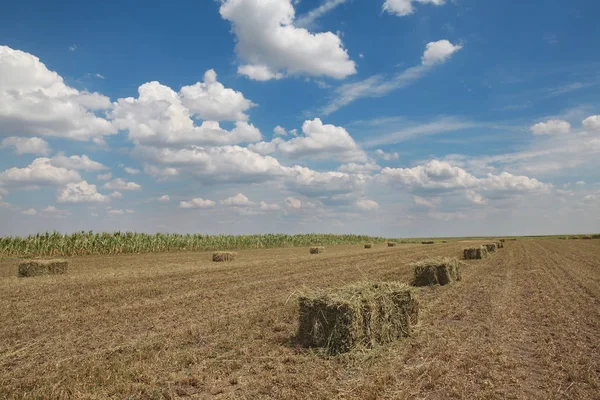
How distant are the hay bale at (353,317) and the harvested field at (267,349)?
0.31m

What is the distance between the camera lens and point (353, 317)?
7773 mm

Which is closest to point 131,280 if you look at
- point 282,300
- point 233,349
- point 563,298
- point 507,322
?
point 282,300

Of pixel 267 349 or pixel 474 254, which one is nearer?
pixel 267 349

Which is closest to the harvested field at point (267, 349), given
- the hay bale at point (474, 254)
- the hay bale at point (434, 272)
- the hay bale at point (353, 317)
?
the hay bale at point (353, 317)

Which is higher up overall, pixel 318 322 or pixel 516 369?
pixel 318 322

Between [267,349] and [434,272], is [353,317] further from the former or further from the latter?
[434,272]

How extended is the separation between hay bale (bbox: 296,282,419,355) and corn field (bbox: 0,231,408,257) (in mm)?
32923

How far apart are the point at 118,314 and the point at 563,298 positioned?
12.9m

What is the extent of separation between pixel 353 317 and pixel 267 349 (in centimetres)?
170

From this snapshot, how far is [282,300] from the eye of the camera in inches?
502

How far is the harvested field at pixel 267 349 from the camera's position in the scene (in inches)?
236

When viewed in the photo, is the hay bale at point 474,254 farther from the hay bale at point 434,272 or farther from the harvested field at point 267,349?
the harvested field at point 267,349

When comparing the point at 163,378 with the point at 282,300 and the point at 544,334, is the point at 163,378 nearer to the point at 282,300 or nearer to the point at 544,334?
the point at 282,300

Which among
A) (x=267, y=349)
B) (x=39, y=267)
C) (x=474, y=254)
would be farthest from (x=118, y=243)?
(x=267, y=349)
